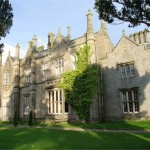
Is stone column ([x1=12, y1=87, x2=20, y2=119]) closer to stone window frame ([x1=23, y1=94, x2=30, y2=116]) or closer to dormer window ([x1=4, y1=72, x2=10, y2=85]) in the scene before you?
stone window frame ([x1=23, y1=94, x2=30, y2=116])

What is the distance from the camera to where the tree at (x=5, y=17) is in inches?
853

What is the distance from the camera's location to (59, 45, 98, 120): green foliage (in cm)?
2583

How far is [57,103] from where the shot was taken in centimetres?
3006

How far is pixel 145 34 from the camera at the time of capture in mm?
32094

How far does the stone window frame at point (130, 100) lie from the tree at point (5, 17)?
14.3m

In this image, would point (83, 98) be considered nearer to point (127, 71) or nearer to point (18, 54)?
point (127, 71)

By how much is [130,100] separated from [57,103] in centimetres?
980

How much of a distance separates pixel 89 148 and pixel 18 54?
103 ft

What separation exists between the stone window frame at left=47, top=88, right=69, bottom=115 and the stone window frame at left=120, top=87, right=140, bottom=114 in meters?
7.35

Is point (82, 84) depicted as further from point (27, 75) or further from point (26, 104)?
point (27, 75)

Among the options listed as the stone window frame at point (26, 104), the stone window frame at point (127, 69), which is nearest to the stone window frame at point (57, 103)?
the stone window frame at point (26, 104)

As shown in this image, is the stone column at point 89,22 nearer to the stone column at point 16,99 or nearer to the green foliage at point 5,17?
the green foliage at point 5,17

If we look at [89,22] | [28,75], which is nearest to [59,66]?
[89,22]

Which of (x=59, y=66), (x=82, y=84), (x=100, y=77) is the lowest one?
(x=82, y=84)
